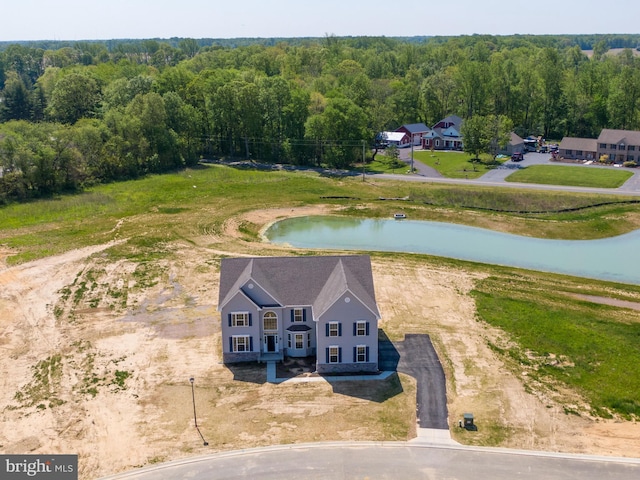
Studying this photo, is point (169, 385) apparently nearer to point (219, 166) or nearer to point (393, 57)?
point (219, 166)

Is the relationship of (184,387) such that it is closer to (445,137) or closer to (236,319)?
(236,319)

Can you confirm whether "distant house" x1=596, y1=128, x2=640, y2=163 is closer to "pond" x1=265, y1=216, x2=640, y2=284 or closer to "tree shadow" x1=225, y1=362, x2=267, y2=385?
"pond" x1=265, y1=216, x2=640, y2=284

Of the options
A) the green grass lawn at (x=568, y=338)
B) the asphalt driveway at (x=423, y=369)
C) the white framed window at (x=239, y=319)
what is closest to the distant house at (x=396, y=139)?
the green grass lawn at (x=568, y=338)

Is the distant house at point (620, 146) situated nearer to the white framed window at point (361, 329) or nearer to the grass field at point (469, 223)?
the grass field at point (469, 223)

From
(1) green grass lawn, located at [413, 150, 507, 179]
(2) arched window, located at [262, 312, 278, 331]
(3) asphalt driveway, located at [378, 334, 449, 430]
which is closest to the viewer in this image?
(3) asphalt driveway, located at [378, 334, 449, 430]

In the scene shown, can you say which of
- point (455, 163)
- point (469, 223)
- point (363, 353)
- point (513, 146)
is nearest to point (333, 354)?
point (363, 353)

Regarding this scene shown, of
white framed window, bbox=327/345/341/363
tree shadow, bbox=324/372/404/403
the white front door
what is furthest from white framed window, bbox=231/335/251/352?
tree shadow, bbox=324/372/404/403
